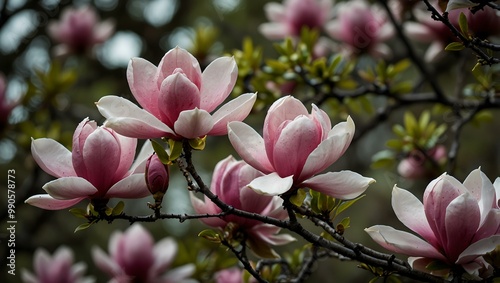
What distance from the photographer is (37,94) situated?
1.97 metres

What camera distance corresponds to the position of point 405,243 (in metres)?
0.79

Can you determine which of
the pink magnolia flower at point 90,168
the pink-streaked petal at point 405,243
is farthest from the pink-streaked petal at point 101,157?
the pink-streaked petal at point 405,243

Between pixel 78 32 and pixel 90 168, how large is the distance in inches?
66.7

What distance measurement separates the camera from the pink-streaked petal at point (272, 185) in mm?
732

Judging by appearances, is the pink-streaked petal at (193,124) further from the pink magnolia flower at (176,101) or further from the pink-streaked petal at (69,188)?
the pink-streaked petal at (69,188)

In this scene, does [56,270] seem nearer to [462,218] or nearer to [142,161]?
[142,161]

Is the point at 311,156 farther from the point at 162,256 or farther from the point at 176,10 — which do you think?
the point at 176,10

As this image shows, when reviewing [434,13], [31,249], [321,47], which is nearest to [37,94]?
[31,249]

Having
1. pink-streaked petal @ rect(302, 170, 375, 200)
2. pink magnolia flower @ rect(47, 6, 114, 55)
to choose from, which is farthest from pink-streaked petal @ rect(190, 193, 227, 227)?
pink magnolia flower @ rect(47, 6, 114, 55)

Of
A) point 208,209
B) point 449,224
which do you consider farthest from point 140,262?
point 449,224

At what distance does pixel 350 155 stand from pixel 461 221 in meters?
1.65

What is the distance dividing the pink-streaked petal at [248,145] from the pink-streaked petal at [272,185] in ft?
0.12

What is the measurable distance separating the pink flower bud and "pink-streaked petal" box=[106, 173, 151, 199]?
24 millimetres

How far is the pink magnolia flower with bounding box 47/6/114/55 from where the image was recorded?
2.37m
